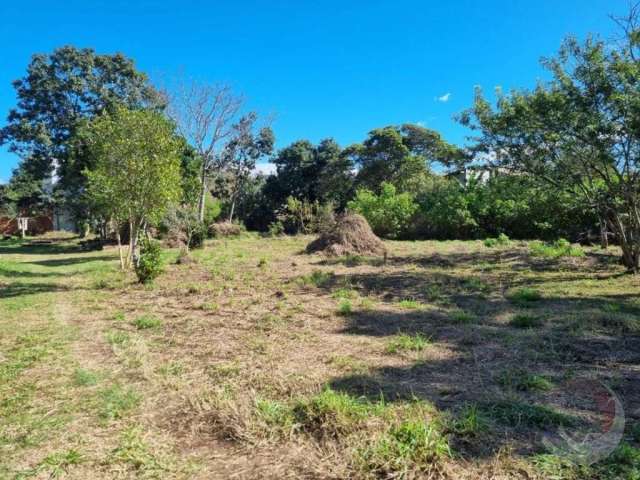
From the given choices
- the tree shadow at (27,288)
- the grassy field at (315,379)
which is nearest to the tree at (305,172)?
the tree shadow at (27,288)

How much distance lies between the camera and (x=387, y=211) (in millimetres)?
20453

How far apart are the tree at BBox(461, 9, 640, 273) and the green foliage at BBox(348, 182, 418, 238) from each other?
1022 cm

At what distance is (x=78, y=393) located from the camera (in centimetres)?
370

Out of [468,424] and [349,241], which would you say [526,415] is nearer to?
[468,424]

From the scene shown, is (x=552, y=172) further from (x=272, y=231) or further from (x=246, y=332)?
(x=272, y=231)

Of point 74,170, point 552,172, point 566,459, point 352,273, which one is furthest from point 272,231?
point 566,459

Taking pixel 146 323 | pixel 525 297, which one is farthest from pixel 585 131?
pixel 146 323

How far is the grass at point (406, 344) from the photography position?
4609mm

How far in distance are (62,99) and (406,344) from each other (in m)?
23.3

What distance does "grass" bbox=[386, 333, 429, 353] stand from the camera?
461cm

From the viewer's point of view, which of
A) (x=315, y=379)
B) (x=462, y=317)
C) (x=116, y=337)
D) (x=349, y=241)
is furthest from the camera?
(x=349, y=241)

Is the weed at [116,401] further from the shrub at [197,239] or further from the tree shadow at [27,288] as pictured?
the shrub at [197,239]

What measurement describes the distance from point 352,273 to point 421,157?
64.7 ft

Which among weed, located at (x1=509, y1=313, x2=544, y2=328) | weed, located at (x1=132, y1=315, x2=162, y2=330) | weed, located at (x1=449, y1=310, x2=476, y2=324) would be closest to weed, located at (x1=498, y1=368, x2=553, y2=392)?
weed, located at (x1=509, y1=313, x2=544, y2=328)
